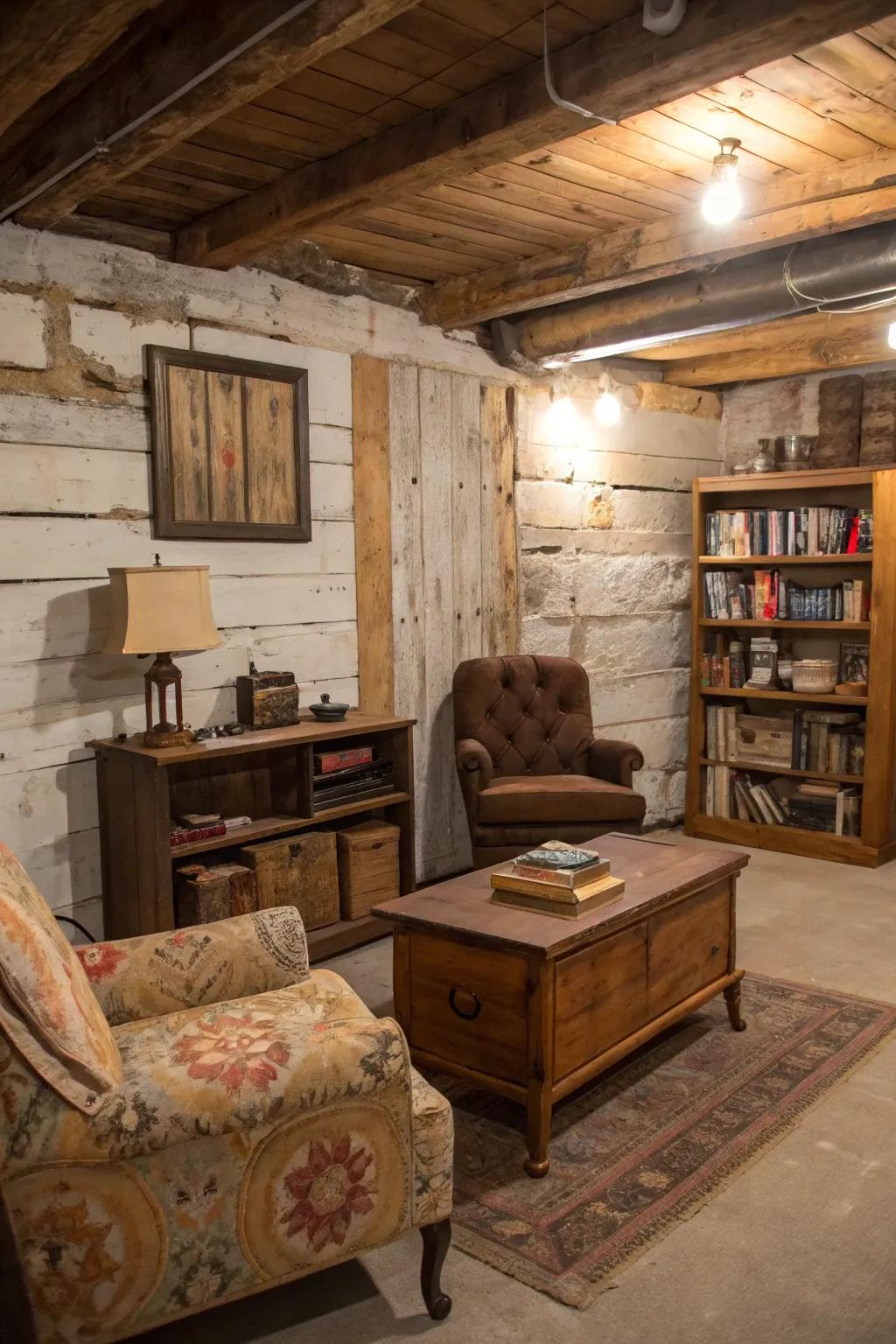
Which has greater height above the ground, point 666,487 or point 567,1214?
point 666,487

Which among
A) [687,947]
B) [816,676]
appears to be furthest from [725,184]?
[816,676]

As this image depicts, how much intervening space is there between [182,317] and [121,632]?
1.21 m

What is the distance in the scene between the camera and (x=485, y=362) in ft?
15.8

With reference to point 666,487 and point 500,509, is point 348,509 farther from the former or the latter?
point 666,487

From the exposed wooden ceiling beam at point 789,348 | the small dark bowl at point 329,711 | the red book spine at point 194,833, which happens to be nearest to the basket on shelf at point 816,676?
the exposed wooden ceiling beam at point 789,348

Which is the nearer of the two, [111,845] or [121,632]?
[121,632]

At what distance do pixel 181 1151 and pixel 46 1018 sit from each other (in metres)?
0.31

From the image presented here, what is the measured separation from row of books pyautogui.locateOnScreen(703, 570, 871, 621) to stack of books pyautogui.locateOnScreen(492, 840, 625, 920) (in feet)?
9.12

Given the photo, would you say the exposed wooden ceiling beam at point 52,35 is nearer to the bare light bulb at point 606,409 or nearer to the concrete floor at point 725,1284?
the concrete floor at point 725,1284

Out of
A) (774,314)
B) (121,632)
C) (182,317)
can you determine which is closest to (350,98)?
(182,317)

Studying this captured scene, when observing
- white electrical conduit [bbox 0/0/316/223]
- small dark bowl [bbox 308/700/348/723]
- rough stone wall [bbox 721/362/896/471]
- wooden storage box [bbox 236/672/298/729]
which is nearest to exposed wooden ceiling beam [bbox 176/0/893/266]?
white electrical conduit [bbox 0/0/316/223]

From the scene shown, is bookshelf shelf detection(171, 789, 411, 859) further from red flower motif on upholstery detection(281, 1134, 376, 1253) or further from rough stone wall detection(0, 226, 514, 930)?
red flower motif on upholstery detection(281, 1134, 376, 1253)

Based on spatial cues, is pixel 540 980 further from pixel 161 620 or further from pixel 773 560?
pixel 773 560

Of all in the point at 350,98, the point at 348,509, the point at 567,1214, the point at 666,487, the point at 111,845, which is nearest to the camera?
the point at 567,1214
